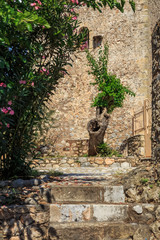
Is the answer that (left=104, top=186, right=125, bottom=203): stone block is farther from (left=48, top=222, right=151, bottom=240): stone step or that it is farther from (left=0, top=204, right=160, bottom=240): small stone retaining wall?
(left=48, top=222, right=151, bottom=240): stone step

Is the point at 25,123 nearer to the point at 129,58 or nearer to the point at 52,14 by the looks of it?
the point at 52,14

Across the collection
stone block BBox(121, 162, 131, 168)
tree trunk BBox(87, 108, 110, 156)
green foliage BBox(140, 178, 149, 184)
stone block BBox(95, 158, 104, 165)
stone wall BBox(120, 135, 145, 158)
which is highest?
tree trunk BBox(87, 108, 110, 156)

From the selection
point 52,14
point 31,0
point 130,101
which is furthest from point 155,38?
point 130,101

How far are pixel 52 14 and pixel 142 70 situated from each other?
9.58 m

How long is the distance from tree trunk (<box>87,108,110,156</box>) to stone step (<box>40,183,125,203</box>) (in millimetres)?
6031

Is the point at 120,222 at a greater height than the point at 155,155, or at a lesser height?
lesser

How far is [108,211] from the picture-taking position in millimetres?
3555

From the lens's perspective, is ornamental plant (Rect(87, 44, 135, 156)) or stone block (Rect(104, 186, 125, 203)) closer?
stone block (Rect(104, 186, 125, 203))

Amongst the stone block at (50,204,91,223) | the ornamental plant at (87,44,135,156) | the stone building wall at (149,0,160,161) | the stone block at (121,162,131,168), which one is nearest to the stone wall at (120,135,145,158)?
the stone block at (121,162,131,168)

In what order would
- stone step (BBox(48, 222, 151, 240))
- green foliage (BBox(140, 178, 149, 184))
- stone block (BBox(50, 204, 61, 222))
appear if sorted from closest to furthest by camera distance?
stone step (BBox(48, 222, 151, 240))
stone block (BBox(50, 204, 61, 222))
green foliage (BBox(140, 178, 149, 184))

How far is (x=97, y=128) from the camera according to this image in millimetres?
10148

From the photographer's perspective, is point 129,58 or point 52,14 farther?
point 129,58

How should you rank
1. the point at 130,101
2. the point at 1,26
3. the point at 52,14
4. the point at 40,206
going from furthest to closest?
the point at 130,101 < the point at 52,14 < the point at 40,206 < the point at 1,26

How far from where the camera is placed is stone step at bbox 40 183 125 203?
3.89m
